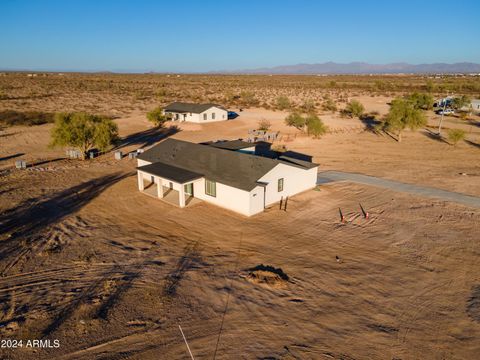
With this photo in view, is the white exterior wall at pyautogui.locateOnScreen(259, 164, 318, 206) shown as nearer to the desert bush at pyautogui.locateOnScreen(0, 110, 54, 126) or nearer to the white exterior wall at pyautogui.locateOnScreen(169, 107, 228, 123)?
the white exterior wall at pyautogui.locateOnScreen(169, 107, 228, 123)

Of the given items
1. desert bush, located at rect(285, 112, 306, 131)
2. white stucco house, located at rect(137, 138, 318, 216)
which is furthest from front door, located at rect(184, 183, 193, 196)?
desert bush, located at rect(285, 112, 306, 131)

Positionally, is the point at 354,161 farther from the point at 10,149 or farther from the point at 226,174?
the point at 10,149

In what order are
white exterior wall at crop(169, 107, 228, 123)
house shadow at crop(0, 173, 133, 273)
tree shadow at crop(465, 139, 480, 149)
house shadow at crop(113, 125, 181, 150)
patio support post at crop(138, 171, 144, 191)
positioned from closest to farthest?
house shadow at crop(0, 173, 133, 273) < patio support post at crop(138, 171, 144, 191) < house shadow at crop(113, 125, 181, 150) < tree shadow at crop(465, 139, 480, 149) < white exterior wall at crop(169, 107, 228, 123)

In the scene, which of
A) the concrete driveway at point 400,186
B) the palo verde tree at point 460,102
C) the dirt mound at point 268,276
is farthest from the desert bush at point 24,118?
the palo verde tree at point 460,102

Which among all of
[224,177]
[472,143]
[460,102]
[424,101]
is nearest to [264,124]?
[472,143]

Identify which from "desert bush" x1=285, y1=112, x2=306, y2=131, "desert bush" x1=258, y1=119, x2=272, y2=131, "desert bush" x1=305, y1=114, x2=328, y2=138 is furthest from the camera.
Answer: "desert bush" x1=258, y1=119, x2=272, y2=131

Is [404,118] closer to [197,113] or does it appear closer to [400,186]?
[400,186]
